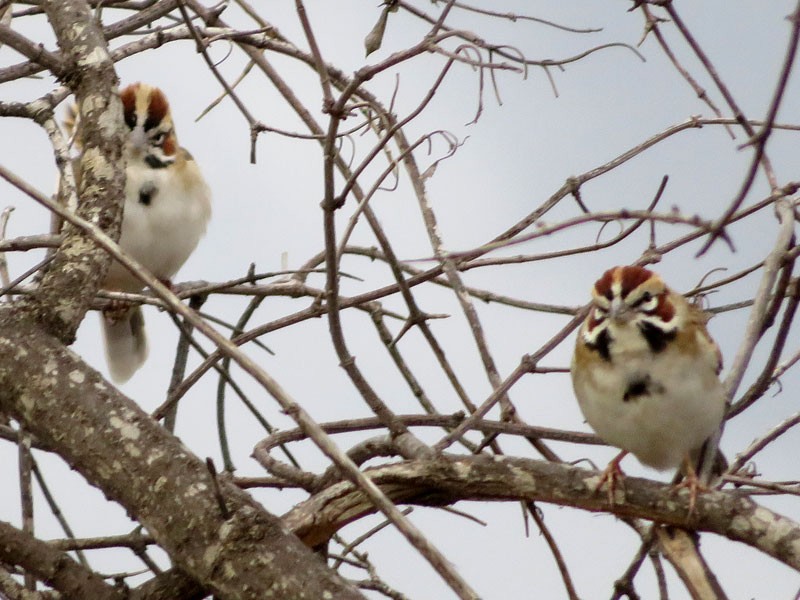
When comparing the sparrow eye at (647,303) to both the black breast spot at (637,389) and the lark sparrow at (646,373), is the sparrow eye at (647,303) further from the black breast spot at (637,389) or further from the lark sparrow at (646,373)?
the black breast spot at (637,389)

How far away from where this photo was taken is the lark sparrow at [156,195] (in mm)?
5043

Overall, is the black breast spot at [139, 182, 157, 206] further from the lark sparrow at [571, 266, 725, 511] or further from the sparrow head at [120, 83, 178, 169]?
the lark sparrow at [571, 266, 725, 511]

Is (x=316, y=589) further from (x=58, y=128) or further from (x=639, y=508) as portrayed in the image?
(x=58, y=128)

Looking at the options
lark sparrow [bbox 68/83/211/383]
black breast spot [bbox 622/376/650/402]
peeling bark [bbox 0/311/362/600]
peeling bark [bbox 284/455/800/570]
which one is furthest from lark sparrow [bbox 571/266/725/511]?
lark sparrow [bbox 68/83/211/383]

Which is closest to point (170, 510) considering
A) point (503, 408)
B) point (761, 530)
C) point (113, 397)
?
point (113, 397)

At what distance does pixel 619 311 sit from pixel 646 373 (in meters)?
0.18

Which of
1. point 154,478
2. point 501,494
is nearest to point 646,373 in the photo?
point 501,494

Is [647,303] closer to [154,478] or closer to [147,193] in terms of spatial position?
[154,478]

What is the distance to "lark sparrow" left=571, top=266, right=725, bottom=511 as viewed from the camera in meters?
3.28

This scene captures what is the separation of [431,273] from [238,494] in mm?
864

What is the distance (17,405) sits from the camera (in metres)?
2.54

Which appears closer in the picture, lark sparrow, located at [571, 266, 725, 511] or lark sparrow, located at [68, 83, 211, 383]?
lark sparrow, located at [571, 266, 725, 511]

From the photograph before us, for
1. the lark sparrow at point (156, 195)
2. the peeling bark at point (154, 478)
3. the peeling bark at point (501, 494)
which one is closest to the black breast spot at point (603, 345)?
the peeling bark at point (501, 494)

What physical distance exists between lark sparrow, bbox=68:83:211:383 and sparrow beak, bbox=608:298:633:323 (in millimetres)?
2351
